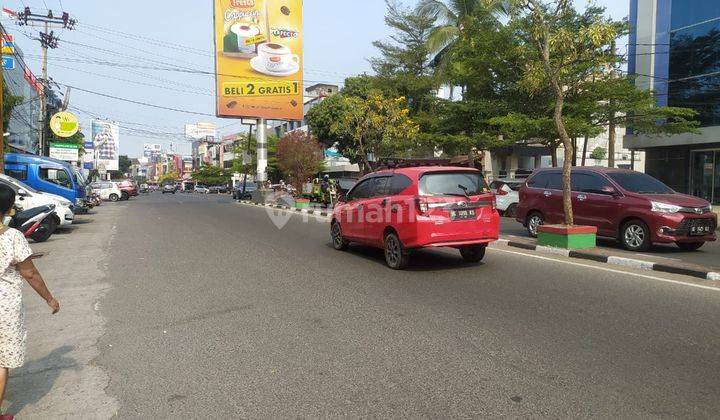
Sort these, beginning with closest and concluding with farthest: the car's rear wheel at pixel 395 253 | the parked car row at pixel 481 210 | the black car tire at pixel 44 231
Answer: the parked car row at pixel 481 210, the car's rear wheel at pixel 395 253, the black car tire at pixel 44 231

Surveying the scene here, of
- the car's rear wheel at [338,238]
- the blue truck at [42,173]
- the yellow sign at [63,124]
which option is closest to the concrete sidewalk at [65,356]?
the car's rear wheel at [338,238]

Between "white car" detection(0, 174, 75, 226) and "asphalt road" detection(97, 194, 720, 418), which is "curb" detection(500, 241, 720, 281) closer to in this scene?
"asphalt road" detection(97, 194, 720, 418)

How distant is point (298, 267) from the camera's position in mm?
9031

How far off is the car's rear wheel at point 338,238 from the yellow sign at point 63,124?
1270 inches

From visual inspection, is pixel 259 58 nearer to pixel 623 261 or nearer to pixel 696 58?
pixel 696 58

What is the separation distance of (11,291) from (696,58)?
2895 cm

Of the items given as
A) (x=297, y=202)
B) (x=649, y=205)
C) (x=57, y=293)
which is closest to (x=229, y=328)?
(x=57, y=293)

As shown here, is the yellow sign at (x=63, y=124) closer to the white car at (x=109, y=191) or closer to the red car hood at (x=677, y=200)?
the white car at (x=109, y=191)

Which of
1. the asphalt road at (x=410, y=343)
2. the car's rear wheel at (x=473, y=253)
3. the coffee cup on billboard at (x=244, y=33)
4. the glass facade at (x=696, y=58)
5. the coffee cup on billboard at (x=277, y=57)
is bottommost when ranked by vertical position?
the asphalt road at (x=410, y=343)

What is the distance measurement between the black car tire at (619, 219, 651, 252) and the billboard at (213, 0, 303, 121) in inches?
1159

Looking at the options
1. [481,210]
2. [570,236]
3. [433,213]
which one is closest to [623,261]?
[570,236]

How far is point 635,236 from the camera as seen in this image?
10828mm

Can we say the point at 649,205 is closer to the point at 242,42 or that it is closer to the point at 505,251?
the point at 505,251

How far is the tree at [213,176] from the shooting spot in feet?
304
